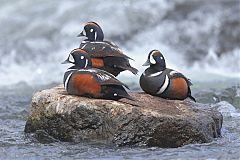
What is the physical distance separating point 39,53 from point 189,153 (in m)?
8.83

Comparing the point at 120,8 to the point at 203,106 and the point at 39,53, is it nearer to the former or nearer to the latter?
the point at 39,53

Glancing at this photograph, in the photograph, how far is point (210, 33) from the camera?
15180mm

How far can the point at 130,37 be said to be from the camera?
50.5 ft

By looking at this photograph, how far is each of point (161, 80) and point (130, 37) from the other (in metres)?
8.35

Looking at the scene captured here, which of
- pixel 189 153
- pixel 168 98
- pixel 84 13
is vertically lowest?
pixel 189 153

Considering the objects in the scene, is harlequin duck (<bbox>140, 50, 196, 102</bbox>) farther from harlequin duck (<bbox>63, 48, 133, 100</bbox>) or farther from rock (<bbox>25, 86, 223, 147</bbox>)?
harlequin duck (<bbox>63, 48, 133, 100</bbox>)

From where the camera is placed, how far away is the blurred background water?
1319 centimetres

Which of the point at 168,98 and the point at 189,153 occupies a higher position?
the point at 168,98

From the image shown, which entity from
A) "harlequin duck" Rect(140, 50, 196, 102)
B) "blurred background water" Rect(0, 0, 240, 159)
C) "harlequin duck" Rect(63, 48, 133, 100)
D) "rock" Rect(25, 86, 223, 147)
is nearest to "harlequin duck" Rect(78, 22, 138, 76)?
"harlequin duck" Rect(140, 50, 196, 102)

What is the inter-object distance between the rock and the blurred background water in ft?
12.6

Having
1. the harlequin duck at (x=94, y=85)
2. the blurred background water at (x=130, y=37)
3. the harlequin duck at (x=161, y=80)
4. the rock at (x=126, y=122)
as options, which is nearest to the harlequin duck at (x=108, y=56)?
the harlequin duck at (x=161, y=80)

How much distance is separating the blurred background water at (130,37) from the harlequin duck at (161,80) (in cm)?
346

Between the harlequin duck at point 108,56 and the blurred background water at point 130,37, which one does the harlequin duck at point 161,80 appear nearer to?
the harlequin duck at point 108,56

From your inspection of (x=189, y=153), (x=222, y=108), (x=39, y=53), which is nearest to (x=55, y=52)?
(x=39, y=53)
